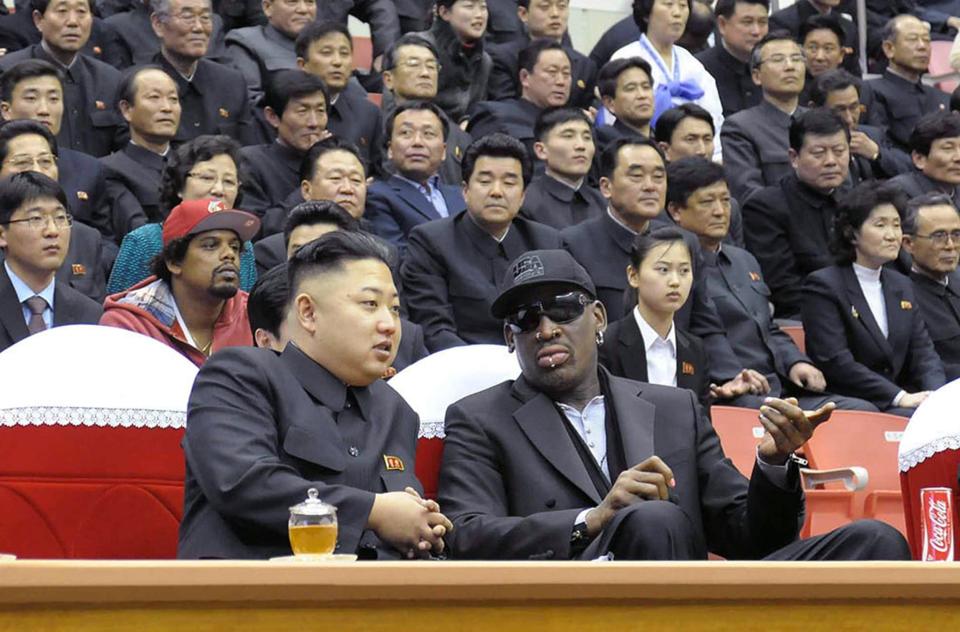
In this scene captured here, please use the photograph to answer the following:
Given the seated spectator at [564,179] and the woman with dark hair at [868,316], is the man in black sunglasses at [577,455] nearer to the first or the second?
the woman with dark hair at [868,316]

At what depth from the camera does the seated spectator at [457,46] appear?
25.3 feet

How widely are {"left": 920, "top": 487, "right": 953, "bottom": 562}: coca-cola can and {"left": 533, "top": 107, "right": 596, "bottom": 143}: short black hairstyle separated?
367 cm

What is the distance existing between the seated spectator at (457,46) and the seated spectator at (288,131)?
115 cm

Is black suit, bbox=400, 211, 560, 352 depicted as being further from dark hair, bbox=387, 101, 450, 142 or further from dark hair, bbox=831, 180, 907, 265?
dark hair, bbox=831, 180, 907, 265

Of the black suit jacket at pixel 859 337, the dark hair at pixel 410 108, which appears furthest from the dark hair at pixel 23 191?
the black suit jacket at pixel 859 337

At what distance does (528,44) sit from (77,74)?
2374 mm

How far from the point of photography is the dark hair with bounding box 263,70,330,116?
21.5 ft

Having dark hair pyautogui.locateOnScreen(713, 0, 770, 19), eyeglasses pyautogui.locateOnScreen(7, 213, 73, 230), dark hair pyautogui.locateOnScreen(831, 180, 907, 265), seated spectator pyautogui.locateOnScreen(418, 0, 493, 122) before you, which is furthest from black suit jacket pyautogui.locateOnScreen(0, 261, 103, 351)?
dark hair pyautogui.locateOnScreen(713, 0, 770, 19)

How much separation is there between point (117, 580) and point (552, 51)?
232 inches

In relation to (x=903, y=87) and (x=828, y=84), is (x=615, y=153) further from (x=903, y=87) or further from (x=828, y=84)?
(x=903, y=87)

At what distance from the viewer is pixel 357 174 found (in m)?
5.91

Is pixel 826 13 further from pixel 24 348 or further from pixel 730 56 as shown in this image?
pixel 24 348

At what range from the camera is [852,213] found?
632cm

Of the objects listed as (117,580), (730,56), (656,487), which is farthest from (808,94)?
(117,580)
